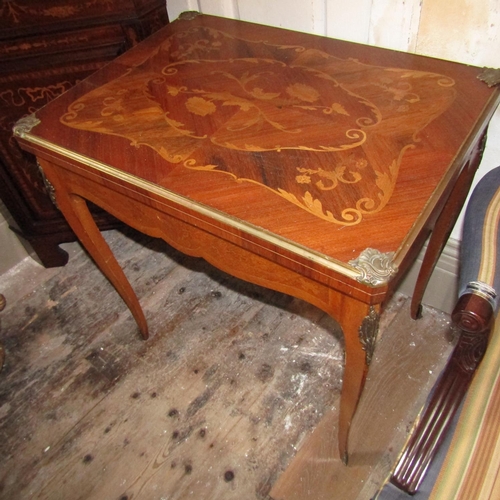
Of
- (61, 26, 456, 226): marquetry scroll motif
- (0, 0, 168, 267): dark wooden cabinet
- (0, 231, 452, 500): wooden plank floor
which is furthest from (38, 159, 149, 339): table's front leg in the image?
(0, 0, 168, 267): dark wooden cabinet

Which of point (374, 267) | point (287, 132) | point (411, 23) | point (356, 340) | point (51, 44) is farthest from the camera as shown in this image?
point (51, 44)

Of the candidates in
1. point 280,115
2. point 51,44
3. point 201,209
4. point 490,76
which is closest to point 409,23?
point 490,76

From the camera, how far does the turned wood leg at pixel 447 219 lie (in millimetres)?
1003

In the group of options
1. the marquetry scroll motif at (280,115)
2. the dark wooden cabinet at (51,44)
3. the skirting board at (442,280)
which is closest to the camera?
the marquetry scroll motif at (280,115)

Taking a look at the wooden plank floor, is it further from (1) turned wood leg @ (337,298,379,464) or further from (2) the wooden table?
(1) turned wood leg @ (337,298,379,464)

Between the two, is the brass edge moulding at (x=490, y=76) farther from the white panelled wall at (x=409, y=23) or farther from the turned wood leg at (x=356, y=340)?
the turned wood leg at (x=356, y=340)

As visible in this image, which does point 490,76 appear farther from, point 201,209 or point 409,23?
point 201,209

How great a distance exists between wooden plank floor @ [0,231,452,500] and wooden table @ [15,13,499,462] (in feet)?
0.60

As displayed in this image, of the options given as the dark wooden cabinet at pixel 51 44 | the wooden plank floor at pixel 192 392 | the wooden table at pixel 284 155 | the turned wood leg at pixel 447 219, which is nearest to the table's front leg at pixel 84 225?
the wooden table at pixel 284 155

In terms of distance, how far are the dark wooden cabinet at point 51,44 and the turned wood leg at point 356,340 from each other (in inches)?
38.1

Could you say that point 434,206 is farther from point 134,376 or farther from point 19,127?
point 134,376

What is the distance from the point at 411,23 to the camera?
3.46 feet

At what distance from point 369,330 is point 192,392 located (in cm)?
78

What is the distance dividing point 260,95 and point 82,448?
1030 mm
